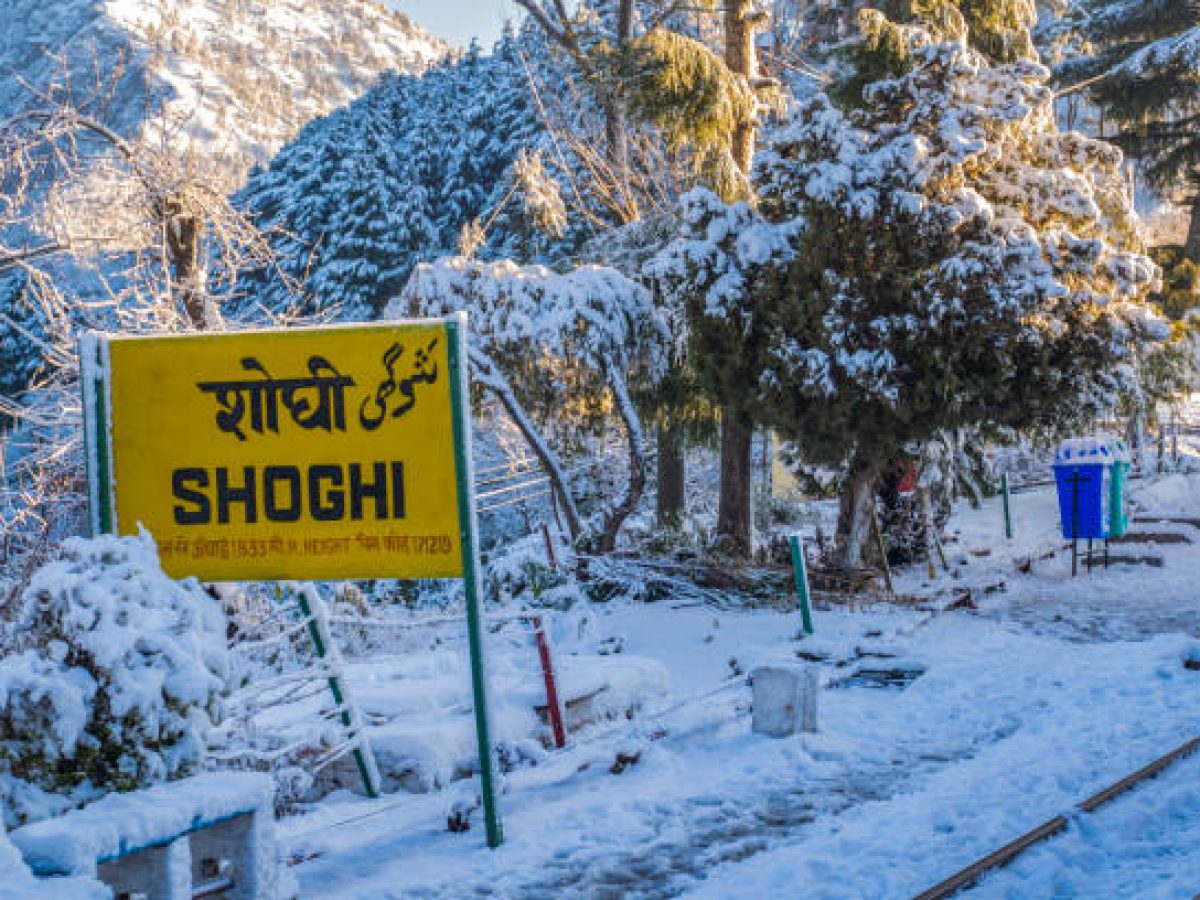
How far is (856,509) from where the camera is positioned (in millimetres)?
15312

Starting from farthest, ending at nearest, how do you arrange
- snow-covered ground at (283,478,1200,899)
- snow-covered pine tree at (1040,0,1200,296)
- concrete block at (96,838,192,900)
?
1. snow-covered pine tree at (1040,0,1200,296)
2. snow-covered ground at (283,478,1200,899)
3. concrete block at (96,838,192,900)

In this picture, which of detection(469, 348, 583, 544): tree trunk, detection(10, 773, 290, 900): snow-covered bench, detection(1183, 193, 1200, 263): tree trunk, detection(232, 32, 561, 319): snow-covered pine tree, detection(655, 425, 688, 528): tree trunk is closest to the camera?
detection(10, 773, 290, 900): snow-covered bench

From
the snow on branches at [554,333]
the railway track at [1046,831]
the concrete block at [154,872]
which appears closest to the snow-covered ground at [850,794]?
the railway track at [1046,831]

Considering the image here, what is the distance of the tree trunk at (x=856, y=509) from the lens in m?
15.1

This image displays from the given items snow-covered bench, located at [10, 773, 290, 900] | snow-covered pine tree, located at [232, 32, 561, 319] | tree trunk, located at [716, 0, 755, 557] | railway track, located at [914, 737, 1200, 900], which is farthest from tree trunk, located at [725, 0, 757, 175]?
snow-covered pine tree, located at [232, 32, 561, 319]

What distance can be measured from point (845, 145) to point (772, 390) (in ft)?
10.5

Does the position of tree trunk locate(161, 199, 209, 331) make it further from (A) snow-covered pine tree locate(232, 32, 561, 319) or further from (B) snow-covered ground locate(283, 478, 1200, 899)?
(A) snow-covered pine tree locate(232, 32, 561, 319)

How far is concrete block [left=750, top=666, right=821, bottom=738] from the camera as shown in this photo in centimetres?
815

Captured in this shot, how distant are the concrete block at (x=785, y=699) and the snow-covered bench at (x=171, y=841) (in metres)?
4.10

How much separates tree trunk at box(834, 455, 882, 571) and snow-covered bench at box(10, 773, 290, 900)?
11279 millimetres

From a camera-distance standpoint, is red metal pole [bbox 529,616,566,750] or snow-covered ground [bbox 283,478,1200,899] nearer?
snow-covered ground [bbox 283,478,1200,899]

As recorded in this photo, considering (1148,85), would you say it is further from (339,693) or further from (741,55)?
(339,693)

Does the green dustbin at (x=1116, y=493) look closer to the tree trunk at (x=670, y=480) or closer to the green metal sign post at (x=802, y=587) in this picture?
the tree trunk at (x=670, y=480)

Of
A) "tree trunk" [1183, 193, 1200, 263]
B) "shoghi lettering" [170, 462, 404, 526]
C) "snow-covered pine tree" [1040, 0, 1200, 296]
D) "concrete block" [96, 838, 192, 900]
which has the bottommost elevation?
"concrete block" [96, 838, 192, 900]
